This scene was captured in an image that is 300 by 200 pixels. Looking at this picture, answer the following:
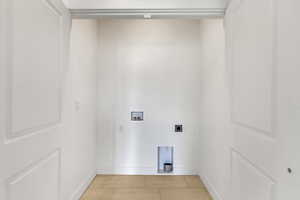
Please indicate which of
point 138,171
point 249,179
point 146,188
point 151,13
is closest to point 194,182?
point 146,188

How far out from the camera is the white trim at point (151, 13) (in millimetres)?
1762

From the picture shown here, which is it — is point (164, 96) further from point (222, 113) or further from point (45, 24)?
point (45, 24)

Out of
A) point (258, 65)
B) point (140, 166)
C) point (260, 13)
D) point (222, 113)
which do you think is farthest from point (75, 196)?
point (260, 13)

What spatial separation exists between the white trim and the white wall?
1.41 m

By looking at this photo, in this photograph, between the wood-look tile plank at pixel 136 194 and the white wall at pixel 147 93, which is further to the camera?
the white wall at pixel 147 93

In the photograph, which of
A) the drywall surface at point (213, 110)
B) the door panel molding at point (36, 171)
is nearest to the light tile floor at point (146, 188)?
the drywall surface at point (213, 110)

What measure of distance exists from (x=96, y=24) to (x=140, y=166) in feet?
7.43

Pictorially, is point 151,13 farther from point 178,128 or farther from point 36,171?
point 178,128

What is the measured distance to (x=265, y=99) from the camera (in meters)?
1.09

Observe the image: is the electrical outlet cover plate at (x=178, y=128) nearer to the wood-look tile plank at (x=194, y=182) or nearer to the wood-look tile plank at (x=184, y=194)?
the wood-look tile plank at (x=194, y=182)

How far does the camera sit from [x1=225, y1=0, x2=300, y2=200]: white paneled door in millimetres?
883

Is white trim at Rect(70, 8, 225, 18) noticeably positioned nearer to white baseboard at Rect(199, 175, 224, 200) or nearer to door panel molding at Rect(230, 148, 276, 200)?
door panel molding at Rect(230, 148, 276, 200)

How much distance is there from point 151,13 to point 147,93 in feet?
5.17

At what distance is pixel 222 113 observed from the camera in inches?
86.8
